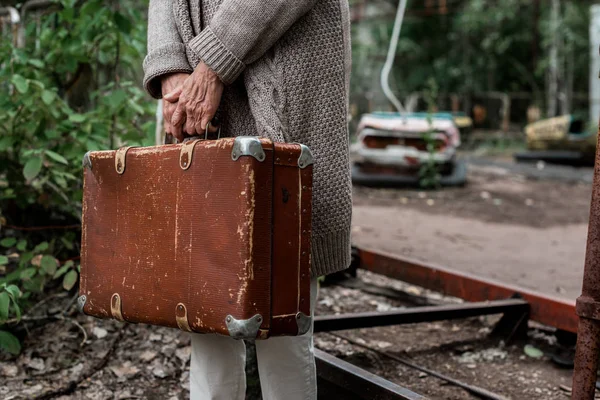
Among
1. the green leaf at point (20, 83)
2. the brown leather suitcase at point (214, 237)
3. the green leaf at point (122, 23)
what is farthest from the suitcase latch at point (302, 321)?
the green leaf at point (122, 23)

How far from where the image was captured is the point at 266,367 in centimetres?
163

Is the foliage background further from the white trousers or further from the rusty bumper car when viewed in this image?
the rusty bumper car

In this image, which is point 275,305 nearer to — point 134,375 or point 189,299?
point 189,299

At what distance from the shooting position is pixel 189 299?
1392 millimetres

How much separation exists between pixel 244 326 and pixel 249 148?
1.10ft

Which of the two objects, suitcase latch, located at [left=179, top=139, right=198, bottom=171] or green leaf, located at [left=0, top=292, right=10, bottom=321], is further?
green leaf, located at [left=0, top=292, right=10, bottom=321]

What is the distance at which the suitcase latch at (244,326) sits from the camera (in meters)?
1.28

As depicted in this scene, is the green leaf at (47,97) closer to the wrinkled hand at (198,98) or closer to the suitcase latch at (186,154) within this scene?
the wrinkled hand at (198,98)

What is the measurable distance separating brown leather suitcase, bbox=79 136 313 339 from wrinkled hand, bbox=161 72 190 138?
0.11 meters

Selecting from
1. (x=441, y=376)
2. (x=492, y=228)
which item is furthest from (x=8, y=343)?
(x=492, y=228)

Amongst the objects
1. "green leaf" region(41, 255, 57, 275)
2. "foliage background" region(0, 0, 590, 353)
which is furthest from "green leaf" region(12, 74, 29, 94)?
"green leaf" region(41, 255, 57, 275)

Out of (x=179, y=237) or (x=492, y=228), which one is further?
(x=492, y=228)

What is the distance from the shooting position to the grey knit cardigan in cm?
148

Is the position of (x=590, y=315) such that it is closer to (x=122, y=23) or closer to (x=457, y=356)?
(x=457, y=356)
